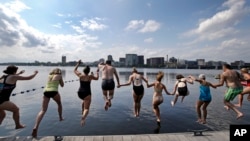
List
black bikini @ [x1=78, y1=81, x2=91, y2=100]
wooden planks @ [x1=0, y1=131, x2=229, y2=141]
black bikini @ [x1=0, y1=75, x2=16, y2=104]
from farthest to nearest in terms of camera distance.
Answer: black bikini @ [x1=78, y1=81, x2=91, y2=100], wooden planks @ [x1=0, y1=131, x2=229, y2=141], black bikini @ [x1=0, y1=75, x2=16, y2=104]

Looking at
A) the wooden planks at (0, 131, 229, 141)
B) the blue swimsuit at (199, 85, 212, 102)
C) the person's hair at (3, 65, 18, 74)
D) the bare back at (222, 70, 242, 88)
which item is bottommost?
the wooden planks at (0, 131, 229, 141)

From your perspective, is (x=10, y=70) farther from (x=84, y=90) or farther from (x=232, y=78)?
(x=232, y=78)

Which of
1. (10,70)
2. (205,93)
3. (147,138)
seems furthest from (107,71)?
(205,93)

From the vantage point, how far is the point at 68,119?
22.4m

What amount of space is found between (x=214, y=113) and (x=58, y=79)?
2104 cm

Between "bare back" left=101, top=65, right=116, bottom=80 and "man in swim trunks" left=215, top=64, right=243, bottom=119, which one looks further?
"bare back" left=101, top=65, right=116, bottom=80

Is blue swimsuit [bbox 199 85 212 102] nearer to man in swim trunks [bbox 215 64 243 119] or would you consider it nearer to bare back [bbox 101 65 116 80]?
man in swim trunks [bbox 215 64 243 119]

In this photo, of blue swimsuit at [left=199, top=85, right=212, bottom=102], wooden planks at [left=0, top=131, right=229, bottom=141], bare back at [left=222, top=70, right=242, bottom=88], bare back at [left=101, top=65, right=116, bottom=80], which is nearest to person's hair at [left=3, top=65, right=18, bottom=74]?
wooden planks at [left=0, top=131, right=229, bottom=141]

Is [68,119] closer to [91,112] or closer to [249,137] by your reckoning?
[91,112]

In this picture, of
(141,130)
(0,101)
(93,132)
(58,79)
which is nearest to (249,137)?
(58,79)

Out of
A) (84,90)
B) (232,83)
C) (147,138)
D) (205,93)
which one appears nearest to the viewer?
(147,138)

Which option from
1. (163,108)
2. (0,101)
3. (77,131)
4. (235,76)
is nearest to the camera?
(0,101)

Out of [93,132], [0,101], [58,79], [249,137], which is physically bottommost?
[93,132]

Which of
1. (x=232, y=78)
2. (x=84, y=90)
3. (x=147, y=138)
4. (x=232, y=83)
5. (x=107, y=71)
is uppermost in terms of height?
(x=107, y=71)
